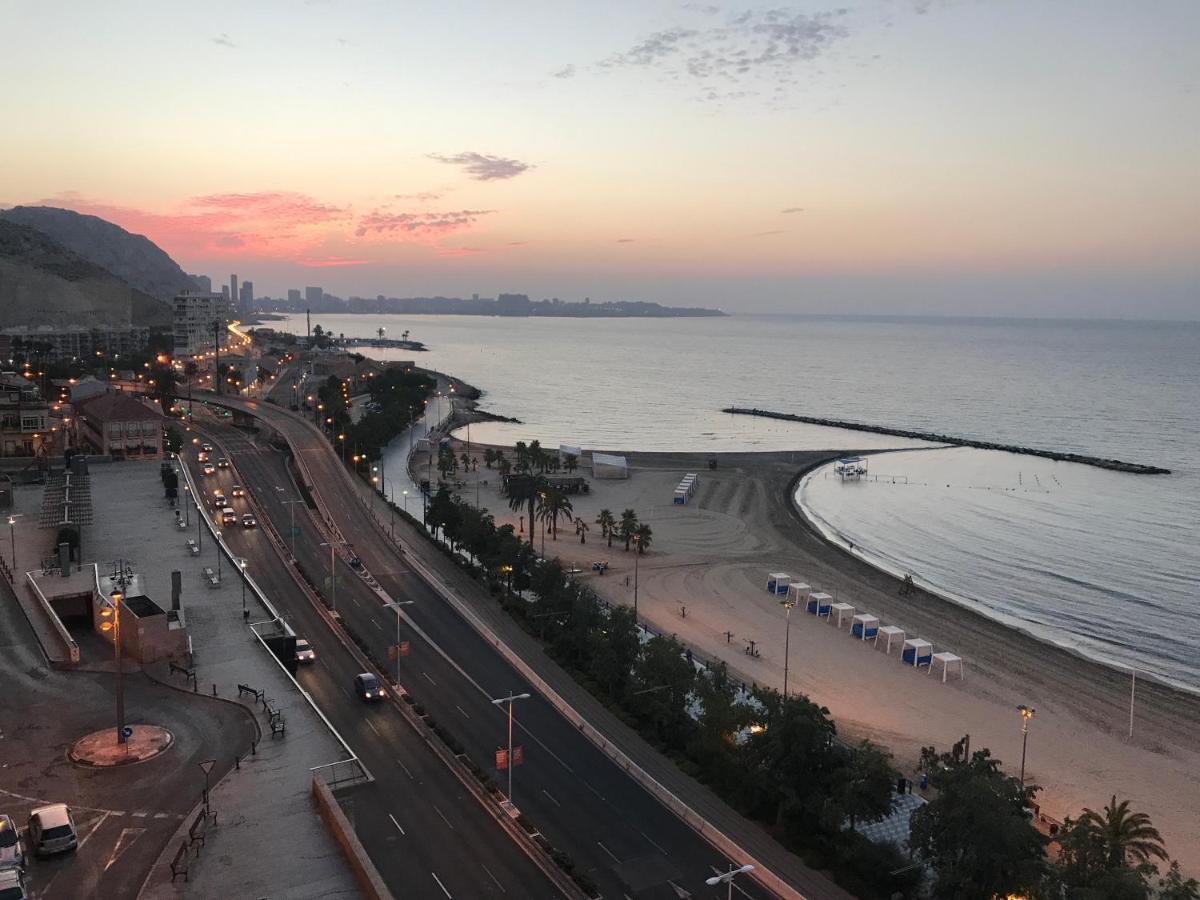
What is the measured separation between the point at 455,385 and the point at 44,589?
487 feet

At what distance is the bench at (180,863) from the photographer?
2025cm

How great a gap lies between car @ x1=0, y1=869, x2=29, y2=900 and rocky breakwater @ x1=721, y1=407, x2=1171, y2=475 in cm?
11127

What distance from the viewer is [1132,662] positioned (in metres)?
46.1

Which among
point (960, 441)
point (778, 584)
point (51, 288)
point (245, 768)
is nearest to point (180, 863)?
point (245, 768)

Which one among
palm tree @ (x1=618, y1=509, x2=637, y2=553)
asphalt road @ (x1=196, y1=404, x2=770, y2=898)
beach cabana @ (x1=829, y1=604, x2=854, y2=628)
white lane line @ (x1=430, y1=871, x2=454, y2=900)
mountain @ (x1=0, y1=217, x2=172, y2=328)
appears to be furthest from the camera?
mountain @ (x1=0, y1=217, x2=172, y2=328)

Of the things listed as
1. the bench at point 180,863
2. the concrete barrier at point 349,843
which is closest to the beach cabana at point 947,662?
the concrete barrier at point 349,843

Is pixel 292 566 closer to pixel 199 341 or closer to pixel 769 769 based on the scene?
pixel 769 769

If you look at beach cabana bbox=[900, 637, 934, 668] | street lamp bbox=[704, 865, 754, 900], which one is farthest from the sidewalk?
beach cabana bbox=[900, 637, 934, 668]

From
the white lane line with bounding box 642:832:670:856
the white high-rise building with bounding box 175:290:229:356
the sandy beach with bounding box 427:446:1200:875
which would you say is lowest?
the sandy beach with bounding box 427:446:1200:875

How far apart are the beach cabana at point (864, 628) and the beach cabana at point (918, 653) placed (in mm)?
2666

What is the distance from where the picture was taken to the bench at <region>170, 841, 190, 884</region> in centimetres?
2025

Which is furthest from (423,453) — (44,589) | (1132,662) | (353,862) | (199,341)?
(199,341)

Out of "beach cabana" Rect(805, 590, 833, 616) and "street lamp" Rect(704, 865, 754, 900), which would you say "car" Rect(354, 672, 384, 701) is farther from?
"beach cabana" Rect(805, 590, 833, 616)

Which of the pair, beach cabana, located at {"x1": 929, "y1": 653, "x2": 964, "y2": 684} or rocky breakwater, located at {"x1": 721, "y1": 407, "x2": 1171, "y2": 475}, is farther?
rocky breakwater, located at {"x1": 721, "y1": 407, "x2": 1171, "y2": 475}
